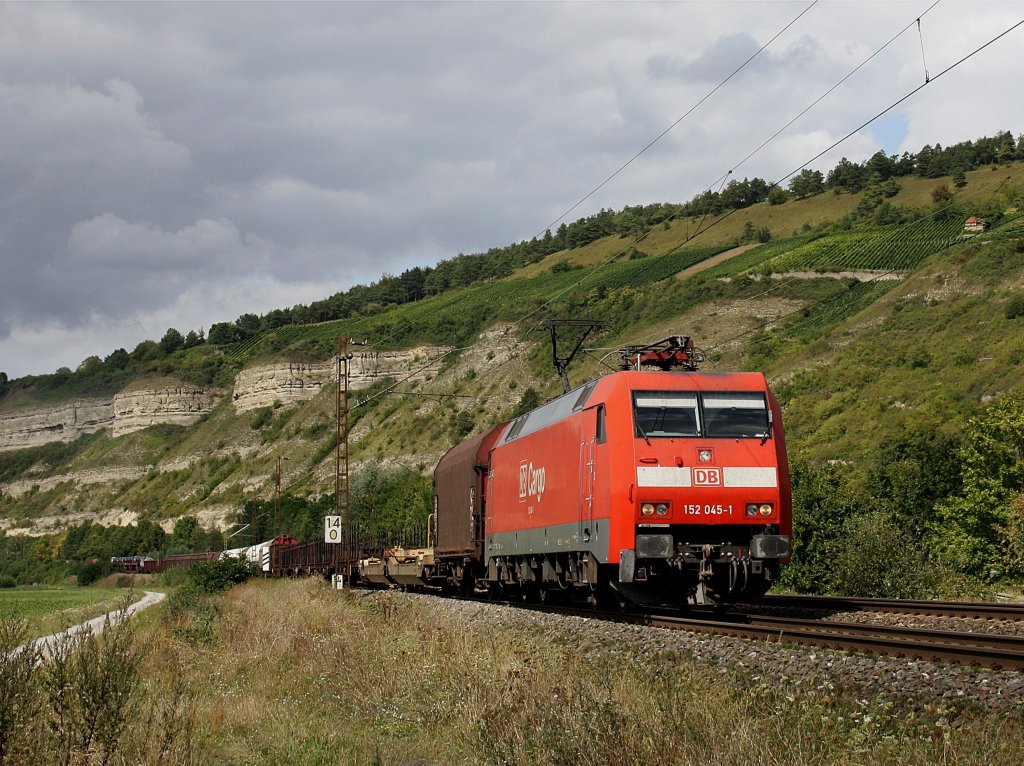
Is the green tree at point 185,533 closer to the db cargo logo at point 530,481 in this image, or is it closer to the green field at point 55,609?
the green field at point 55,609

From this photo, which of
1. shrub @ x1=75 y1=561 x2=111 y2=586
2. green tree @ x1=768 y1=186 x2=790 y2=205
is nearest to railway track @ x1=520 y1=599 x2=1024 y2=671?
shrub @ x1=75 y1=561 x2=111 y2=586

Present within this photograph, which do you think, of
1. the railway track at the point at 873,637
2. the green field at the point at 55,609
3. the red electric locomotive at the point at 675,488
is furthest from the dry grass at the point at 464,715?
the red electric locomotive at the point at 675,488

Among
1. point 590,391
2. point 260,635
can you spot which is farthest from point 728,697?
point 260,635

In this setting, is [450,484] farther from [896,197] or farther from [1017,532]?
[896,197]

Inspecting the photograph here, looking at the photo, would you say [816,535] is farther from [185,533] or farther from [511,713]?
[185,533]

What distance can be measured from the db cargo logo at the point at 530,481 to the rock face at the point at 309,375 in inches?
4935

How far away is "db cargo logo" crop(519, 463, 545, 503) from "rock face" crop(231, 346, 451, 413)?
411 ft

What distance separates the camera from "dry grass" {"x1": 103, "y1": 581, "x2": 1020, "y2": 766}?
7492mm

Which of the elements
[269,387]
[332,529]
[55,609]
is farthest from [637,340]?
[269,387]

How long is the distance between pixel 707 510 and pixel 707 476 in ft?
1.73

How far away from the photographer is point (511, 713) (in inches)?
357

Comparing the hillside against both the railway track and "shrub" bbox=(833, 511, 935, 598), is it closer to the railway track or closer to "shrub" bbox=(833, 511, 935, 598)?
"shrub" bbox=(833, 511, 935, 598)

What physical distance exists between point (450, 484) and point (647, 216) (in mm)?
171730

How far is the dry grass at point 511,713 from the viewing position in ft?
24.6
